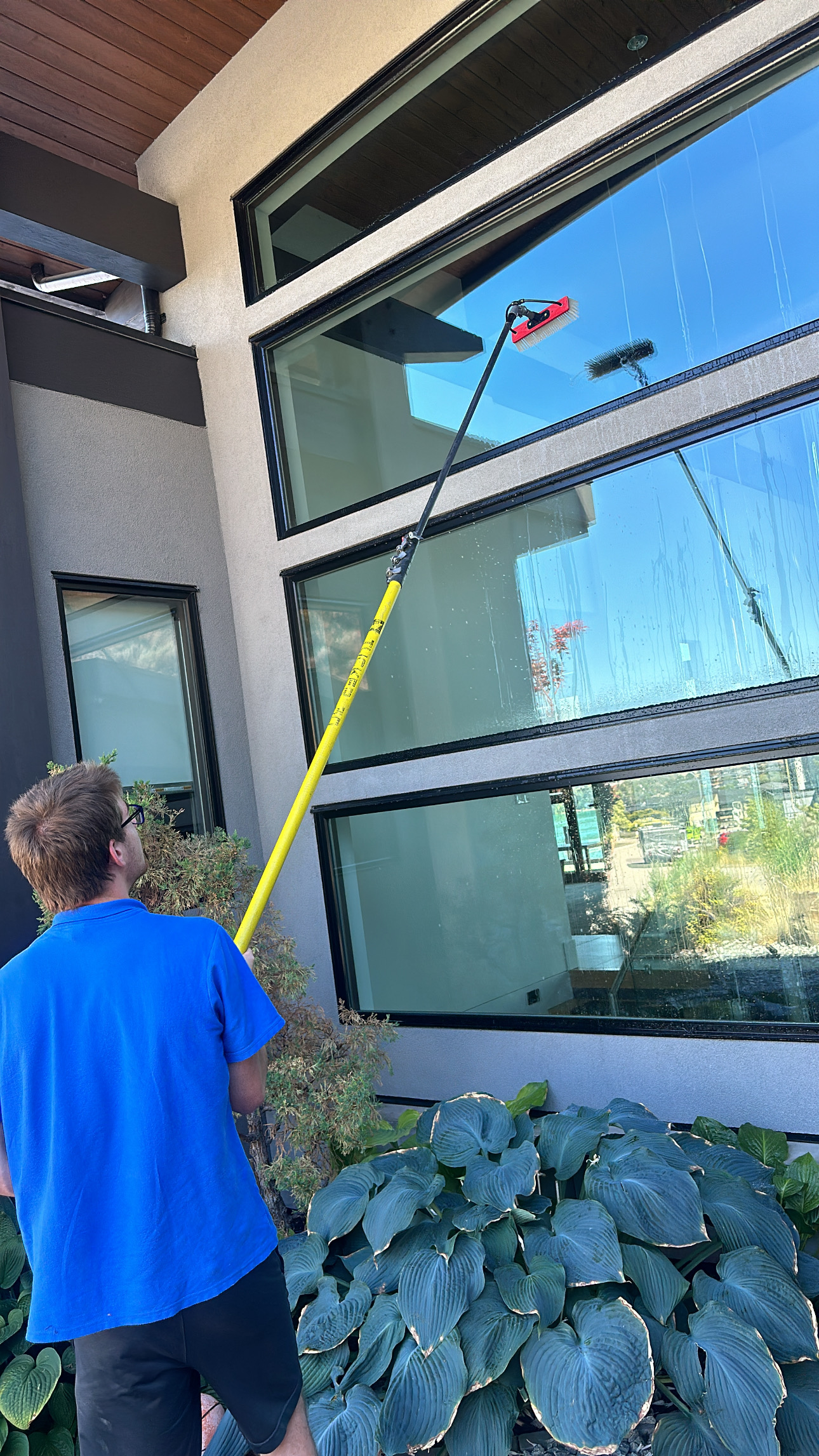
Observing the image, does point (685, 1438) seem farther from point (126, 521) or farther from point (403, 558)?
point (126, 521)

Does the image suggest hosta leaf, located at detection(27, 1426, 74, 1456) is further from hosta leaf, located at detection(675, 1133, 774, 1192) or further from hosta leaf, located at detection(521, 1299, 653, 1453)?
hosta leaf, located at detection(675, 1133, 774, 1192)

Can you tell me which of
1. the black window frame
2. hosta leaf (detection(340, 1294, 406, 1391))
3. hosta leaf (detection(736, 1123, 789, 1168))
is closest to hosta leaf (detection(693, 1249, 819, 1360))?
hosta leaf (detection(736, 1123, 789, 1168))

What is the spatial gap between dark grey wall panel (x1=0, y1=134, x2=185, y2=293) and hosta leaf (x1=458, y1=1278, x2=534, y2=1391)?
4.36 meters

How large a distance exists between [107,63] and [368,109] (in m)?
1.26

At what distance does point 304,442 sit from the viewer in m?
4.54

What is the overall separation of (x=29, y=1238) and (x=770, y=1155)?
2212 millimetres

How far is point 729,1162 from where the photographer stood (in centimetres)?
275

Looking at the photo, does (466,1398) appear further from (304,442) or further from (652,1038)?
(304,442)

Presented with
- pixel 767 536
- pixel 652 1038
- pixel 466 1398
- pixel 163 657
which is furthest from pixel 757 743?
pixel 163 657

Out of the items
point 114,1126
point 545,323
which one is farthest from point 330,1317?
point 545,323

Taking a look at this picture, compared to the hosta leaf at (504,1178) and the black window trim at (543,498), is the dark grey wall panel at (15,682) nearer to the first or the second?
the black window trim at (543,498)

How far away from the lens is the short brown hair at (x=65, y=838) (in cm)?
151

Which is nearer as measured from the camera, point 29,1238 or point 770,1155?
point 29,1238

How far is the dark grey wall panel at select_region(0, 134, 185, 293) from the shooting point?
4.20 metres
